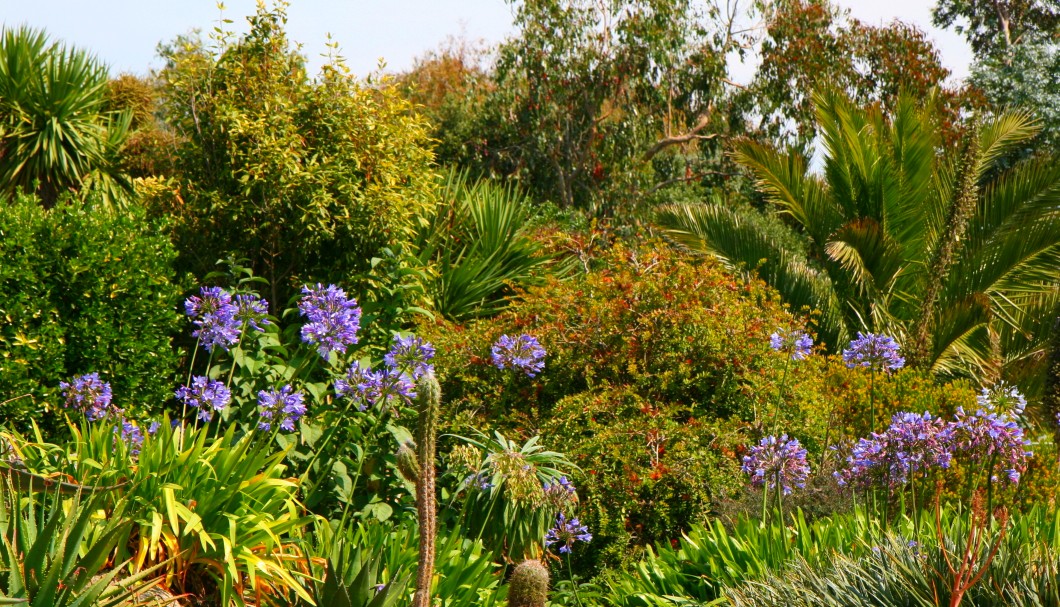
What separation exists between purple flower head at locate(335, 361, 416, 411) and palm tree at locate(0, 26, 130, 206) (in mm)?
5769

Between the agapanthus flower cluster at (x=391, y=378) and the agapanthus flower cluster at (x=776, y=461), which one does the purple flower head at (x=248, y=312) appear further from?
the agapanthus flower cluster at (x=776, y=461)

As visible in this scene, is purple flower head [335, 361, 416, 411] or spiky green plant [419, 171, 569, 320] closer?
purple flower head [335, 361, 416, 411]

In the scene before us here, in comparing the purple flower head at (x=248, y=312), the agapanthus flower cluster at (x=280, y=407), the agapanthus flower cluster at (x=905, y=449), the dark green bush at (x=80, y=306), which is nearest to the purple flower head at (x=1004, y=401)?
the agapanthus flower cluster at (x=905, y=449)

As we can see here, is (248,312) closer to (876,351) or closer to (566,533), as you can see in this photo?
(566,533)

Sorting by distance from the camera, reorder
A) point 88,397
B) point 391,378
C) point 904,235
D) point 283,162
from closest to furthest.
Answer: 1. point 391,378
2. point 88,397
3. point 283,162
4. point 904,235

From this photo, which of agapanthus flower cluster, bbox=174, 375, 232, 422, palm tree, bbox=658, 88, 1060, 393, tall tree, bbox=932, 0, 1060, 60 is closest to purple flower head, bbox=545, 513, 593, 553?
agapanthus flower cluster, bbox=174, 375, 232, 422

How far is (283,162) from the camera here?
6562mm

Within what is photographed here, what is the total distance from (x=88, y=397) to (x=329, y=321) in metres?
1.30

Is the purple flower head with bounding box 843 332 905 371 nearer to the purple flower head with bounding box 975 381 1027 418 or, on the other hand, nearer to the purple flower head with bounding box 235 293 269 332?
the purple flower head with bounding box 975 381 1027 418

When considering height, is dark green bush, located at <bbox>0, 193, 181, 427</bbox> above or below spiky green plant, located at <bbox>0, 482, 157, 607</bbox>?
above

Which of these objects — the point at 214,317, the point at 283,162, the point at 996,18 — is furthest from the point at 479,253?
the point at 996,18

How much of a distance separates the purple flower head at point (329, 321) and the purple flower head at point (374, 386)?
156 mm

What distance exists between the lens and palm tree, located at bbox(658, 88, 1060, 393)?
1005 centimetres

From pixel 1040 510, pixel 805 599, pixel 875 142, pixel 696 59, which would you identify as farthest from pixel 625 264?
pixel 696 59
